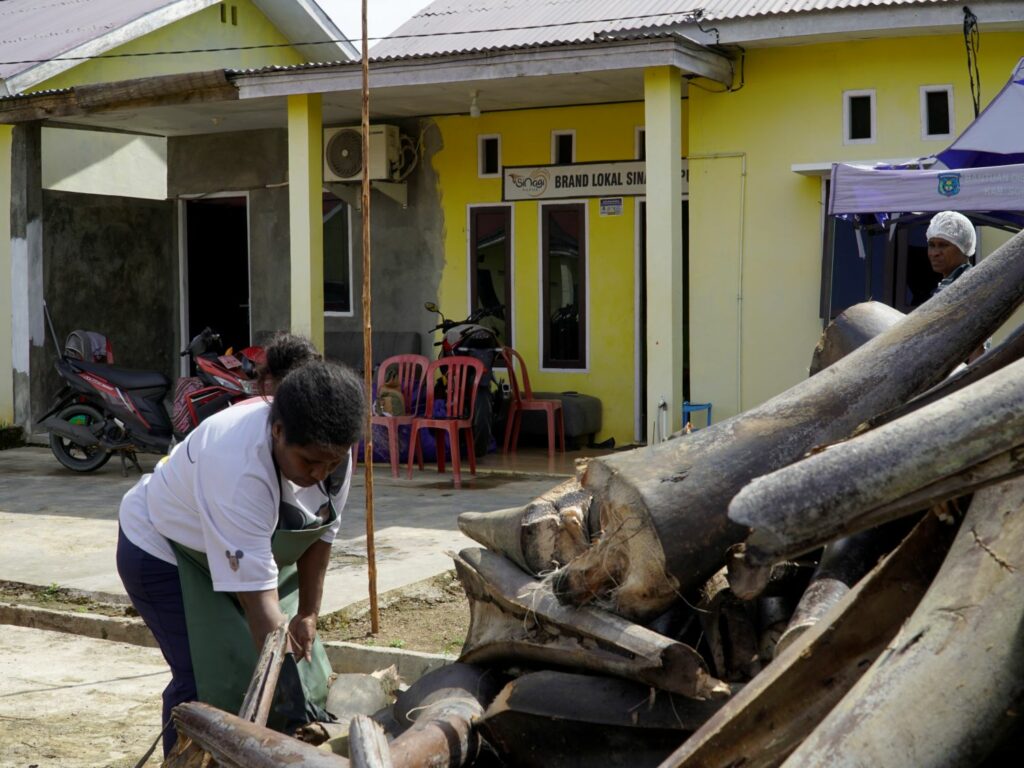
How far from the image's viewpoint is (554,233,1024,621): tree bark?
328 centimetres

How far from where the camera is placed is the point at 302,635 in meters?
3.93

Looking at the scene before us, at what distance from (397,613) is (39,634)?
1.83 meters

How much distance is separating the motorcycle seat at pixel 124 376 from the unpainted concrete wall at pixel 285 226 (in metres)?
2.64

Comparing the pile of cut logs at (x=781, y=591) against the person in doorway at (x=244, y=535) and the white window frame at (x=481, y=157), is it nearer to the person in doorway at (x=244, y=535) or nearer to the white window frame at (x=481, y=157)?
the person in doorway at (x=244, y=535)

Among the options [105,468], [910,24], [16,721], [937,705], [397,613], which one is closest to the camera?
[937,705]

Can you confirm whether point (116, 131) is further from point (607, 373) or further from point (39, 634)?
point (39, 634)

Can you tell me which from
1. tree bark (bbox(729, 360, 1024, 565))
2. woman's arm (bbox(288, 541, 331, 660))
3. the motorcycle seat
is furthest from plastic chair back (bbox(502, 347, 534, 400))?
tree bark (bbox(729, 360, 1024, 565))

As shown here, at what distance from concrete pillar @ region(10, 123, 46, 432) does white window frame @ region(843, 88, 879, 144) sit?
8.07 meters

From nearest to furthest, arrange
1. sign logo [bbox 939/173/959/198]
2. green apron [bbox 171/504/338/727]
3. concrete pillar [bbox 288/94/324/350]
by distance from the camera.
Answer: green apron [bbox 171/504/338/727]
sign logo [bbox 939/173/959/198]
concrete pillar [bbox 288/94/324/350]

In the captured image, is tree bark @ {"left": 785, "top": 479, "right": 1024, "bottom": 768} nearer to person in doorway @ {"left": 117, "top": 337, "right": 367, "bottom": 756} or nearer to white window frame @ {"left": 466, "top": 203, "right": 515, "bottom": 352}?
person in doorway @ {"left": 117, "top": 337, "right": 367, "bottom": 756}

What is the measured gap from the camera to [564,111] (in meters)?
12.5

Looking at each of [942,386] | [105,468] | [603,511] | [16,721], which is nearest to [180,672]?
[603,511]

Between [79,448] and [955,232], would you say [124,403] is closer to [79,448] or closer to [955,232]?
[79,448]

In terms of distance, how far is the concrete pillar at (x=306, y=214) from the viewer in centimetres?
1160
